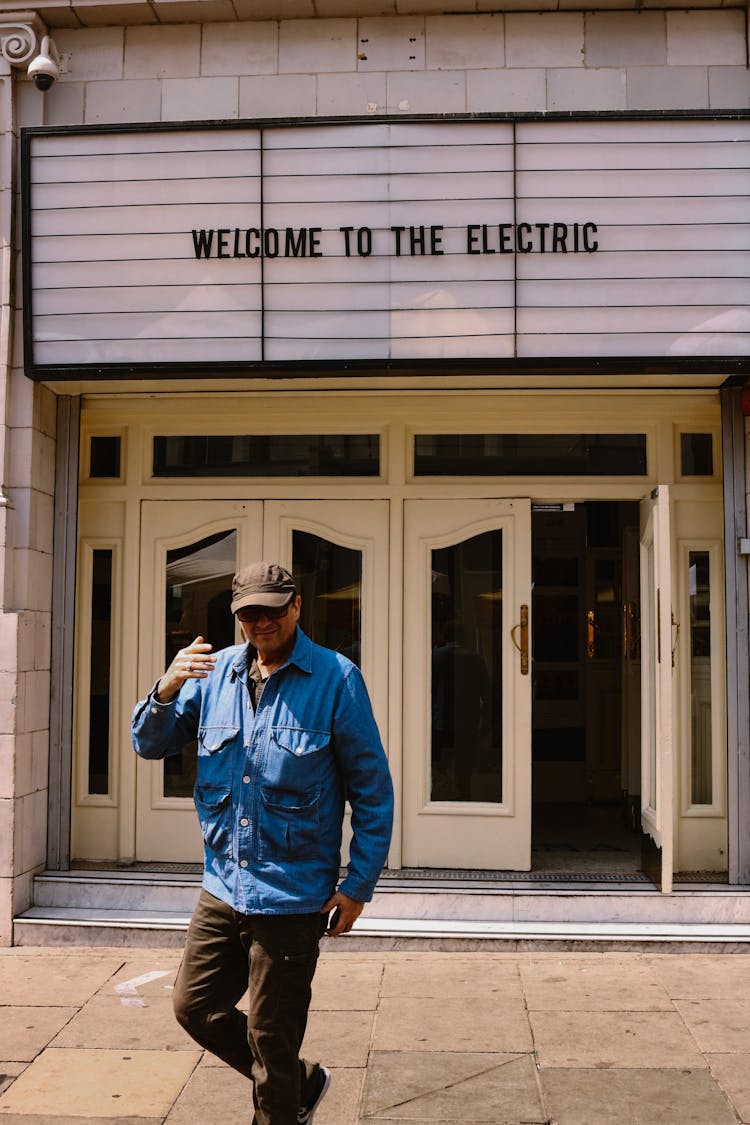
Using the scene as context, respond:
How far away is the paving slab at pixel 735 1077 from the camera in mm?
4396

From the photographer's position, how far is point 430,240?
6.50 metres

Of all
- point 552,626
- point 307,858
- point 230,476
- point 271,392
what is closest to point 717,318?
point 271,392

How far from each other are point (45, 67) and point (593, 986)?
6.05 meters

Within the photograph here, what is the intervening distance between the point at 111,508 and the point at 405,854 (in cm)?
297

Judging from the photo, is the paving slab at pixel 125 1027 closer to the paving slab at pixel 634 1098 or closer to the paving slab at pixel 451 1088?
the paving slab at pixel 451 1088

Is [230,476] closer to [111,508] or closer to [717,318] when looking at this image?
[111,508]

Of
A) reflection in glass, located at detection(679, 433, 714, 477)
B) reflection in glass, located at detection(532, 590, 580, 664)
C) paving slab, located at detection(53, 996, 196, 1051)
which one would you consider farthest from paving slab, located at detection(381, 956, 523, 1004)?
reflection in glass, located at detection(532, 590, 580, 664)

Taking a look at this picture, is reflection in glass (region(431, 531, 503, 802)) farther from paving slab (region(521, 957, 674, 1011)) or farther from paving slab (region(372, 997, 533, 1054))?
paving slab (region(372, 997, 533, 1054))

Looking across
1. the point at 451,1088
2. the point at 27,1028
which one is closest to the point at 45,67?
the point at 27,1028

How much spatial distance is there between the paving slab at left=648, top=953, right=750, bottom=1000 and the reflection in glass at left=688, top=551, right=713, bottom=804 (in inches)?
47.3

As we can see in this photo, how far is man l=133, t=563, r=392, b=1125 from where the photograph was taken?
3.62 metres

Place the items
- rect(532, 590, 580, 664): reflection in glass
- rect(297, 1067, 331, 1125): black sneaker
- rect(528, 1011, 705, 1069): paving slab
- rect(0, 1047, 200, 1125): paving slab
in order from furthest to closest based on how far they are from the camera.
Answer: rect(532, 590, 580, 664): reflection in glass → rect(528, 1011, 705, 1069): paving slab → rect(0, 1047, 200, 1125): paving slab → rect(297, 1067, 331, 1125): black sneaker

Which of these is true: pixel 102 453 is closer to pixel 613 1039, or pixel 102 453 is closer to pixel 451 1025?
pixel 451 1025

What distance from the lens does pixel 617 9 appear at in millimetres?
6785
